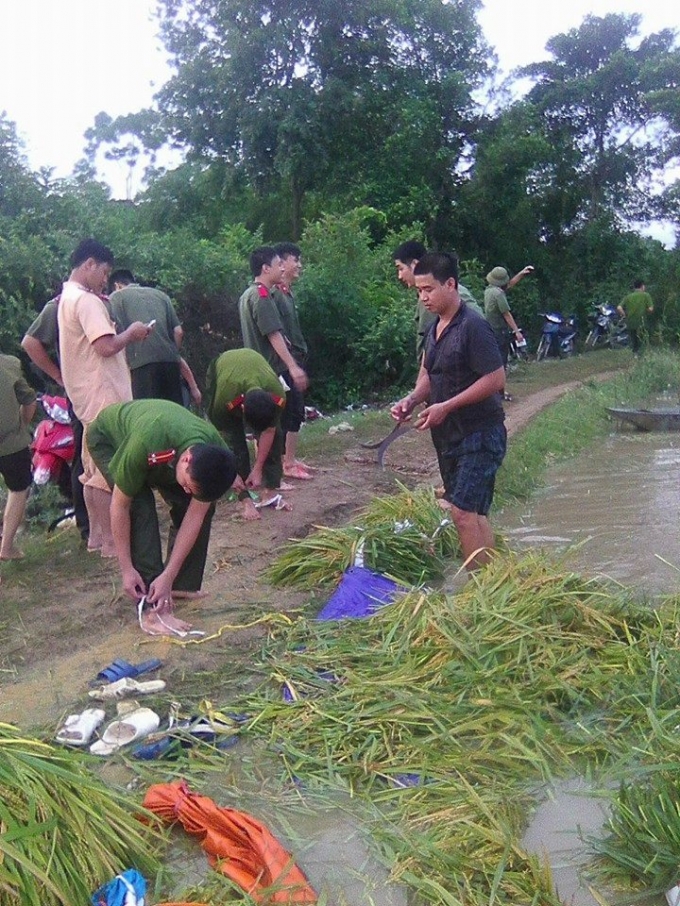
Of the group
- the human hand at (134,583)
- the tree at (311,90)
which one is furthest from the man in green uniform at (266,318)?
the tree at (311,90)

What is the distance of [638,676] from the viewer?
3.69 m

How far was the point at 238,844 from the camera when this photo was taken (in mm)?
2799

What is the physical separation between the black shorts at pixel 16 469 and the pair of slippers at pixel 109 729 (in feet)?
Answer: 7.90

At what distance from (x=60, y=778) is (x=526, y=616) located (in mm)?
2113

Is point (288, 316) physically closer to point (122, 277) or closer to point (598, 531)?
point (122, 277)

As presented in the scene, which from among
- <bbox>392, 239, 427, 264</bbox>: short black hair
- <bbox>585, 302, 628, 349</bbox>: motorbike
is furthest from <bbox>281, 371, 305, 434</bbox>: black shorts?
<bbox>585, 302, 628, 349</bbox>: motorbike

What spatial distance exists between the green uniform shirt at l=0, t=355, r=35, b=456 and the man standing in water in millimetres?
2449

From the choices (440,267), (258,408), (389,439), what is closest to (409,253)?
Answer: (389,439)

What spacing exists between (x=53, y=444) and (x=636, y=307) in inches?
503

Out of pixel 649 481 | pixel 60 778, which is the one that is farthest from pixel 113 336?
pixel 649 481

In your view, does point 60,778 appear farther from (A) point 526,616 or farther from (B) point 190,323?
(B) point 190,323

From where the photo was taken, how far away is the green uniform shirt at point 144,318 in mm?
6656

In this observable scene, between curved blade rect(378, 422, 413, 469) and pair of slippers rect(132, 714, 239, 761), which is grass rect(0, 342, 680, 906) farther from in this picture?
curved blade rect(378, 422, 413, 469)

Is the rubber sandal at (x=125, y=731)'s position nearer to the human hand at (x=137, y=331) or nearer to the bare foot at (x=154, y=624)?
the bare foot at (x=154, y=624)
